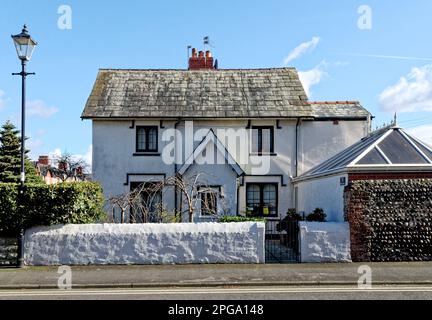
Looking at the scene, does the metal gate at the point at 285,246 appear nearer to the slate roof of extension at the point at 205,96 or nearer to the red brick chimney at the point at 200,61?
the slate roof of extension at the point at 205,96

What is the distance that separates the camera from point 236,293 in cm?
930

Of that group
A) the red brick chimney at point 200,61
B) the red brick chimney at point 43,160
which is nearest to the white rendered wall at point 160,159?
the red brick chimney at point 200,61

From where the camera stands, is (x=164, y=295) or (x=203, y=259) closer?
(x=164, y=295)

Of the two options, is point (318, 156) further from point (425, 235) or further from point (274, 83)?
point (425, 235)

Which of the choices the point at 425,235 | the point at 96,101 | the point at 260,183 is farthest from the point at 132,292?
the point at 96,101

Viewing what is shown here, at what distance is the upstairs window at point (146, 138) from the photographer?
72.4 ft

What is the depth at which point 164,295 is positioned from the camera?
363 inches

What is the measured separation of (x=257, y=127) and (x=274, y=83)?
3.37 metres

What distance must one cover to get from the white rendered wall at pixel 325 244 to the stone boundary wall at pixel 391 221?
0.24m

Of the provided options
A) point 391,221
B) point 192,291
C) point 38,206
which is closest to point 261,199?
point 391,221

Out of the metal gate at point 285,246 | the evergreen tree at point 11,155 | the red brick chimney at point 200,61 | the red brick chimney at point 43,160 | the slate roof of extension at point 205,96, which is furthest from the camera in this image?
the red brick chimney at point 43,160

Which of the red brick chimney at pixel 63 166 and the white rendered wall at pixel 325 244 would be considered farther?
the red brick chimney at pixel 63 166

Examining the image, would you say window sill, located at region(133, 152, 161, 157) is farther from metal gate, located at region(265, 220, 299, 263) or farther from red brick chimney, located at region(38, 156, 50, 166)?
red brick chimney, located at region(38, 156, 50, 166)
